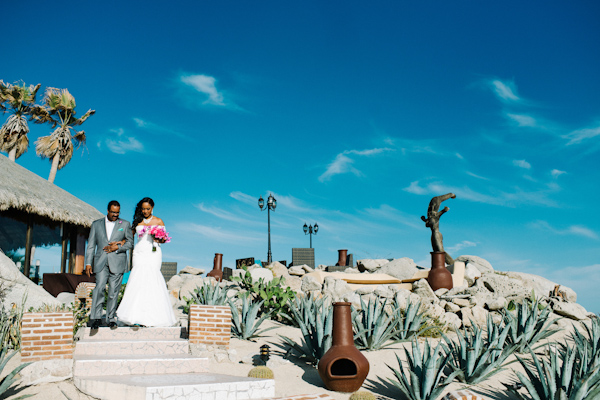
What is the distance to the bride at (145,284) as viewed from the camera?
20.8 feet

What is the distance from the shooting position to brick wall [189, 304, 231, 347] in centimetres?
621

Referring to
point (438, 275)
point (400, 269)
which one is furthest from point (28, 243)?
point (438, 275)

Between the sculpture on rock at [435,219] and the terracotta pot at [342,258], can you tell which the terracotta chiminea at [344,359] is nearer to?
the sculpture on rock at [435,219]

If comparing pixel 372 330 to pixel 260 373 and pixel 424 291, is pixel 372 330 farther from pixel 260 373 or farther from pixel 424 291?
pixel 424 291

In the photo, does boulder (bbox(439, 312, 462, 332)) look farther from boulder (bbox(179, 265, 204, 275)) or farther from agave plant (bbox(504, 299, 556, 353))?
boulder (bbox(179, 265, 204, 275))

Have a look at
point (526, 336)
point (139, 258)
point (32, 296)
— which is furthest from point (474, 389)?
point (32, 296)

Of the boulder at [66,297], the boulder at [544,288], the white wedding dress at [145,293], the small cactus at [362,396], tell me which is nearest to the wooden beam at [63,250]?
the boulder at [66,297]

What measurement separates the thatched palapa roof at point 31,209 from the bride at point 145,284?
782 cm

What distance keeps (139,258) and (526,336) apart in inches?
267

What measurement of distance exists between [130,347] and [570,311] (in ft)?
36.0

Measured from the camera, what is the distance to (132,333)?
6.22m

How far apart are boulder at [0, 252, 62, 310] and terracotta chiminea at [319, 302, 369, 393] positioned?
6694 mm

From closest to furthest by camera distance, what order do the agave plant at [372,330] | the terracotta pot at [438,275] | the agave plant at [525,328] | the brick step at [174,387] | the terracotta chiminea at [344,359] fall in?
1. the brick step at [174,387]
2. the terracotta chiminea at [344,359]
3. the agave plant at [372,330]
4. the agave plant at [525,328]
5. the terracotta pot at [438,275]

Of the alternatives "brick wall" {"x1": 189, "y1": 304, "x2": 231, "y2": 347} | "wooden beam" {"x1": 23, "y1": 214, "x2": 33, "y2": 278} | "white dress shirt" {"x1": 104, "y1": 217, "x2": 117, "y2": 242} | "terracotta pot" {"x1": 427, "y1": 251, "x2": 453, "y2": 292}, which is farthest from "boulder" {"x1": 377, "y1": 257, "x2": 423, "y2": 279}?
"wooden beam" {"x1": 23, "y1": 214, "x2": 33, "y2": 278}
